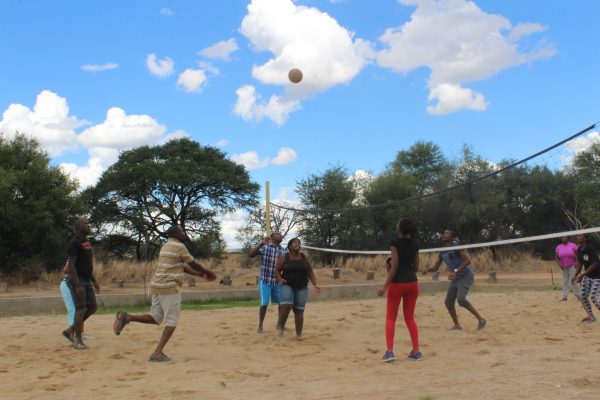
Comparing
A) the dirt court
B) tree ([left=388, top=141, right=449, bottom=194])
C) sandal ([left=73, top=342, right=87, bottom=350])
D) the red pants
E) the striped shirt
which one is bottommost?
the dirt court

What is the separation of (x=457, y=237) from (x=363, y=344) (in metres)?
28.5

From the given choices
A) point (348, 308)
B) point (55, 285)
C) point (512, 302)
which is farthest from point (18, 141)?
point (512, 302)

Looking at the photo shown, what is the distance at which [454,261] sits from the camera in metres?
8.76

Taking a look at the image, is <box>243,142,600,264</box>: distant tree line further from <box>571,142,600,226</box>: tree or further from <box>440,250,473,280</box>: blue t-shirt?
<box>440,250,473,280</box>: blue t-shirt

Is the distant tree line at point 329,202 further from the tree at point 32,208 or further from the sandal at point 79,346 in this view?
the sandal at point 79,346

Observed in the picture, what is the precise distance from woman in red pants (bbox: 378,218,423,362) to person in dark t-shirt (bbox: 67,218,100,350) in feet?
12.7

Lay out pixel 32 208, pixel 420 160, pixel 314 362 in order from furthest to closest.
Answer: pixel 420 160 < pixel 32 208 < pixel 314 362

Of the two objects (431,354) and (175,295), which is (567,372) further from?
(175,295)

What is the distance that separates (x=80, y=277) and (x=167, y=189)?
91.4ft

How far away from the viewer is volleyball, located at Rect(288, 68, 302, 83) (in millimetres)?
12648

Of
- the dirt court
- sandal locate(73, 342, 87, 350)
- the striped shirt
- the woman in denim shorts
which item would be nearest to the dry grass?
the dirt court

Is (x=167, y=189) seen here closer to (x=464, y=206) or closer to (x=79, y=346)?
(x=464, y=206)

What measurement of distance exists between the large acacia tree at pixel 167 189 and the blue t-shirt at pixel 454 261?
26.7m

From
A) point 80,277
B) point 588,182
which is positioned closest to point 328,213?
point 588,182
